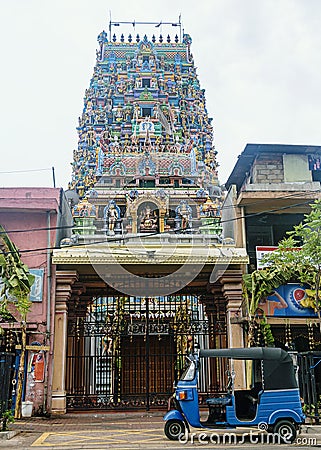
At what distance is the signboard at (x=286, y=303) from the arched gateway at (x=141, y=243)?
3.01ft

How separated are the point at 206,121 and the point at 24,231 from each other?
25938 millimetres

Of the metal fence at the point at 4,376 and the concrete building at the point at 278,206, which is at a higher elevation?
the concrete building at the point at 278,206

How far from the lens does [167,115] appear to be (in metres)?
37.4

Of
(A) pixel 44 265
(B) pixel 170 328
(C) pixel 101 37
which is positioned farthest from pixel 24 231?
(C) pixel 101 37

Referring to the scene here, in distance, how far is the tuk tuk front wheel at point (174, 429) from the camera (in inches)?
393

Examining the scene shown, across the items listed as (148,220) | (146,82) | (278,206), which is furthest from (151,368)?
(146,82)

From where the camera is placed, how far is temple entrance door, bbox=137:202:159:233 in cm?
2594

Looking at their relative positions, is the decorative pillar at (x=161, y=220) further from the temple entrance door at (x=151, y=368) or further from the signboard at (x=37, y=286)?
the signboard at (x=37, y=286)

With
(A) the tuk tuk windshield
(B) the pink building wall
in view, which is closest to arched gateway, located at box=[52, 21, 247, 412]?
(B) the pink building wall

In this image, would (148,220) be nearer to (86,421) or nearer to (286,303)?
(286,303)

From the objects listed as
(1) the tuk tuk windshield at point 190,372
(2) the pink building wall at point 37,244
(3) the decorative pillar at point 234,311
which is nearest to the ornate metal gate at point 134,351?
(3) the decorative pillar at point 234,311

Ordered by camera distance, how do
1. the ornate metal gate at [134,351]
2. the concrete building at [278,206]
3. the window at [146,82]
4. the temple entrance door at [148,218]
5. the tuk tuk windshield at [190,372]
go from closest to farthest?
1. the tuk tuk windshield at [190,372]
2. the ornate metal gate at [134,351]
3. the concrete building at [278,206]
4. the temple entrance door at [148,218]
5. the window at [146,82]

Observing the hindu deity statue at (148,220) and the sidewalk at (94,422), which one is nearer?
the sidewalk at (94,422)

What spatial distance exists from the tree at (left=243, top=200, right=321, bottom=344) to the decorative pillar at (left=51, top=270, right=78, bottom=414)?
5.40 m
